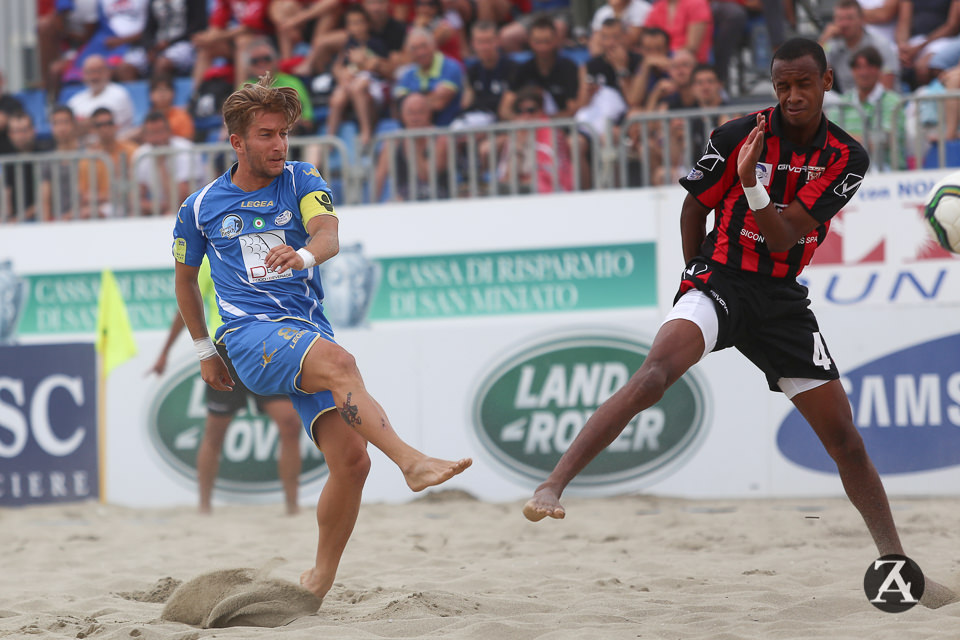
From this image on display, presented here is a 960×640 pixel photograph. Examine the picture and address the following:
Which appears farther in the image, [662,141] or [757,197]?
[662,141]

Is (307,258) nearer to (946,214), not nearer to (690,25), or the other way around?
(946,214)

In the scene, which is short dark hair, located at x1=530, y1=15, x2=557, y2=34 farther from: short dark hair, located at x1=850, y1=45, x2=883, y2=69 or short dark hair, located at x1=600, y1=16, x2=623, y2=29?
short dark hair, located at x1=850, y1=45, x2=883, y2=69

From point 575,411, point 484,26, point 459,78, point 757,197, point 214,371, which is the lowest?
point 575,411

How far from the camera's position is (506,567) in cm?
578

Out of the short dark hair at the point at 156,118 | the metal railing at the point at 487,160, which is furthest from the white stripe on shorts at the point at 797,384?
the short dark hair at the point at 156,118

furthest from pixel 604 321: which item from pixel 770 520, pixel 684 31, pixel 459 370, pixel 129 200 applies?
pixel 129 200

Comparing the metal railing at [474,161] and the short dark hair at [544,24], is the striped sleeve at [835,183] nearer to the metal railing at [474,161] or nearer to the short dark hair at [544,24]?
the metal railing at [474,161]

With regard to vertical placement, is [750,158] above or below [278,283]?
above

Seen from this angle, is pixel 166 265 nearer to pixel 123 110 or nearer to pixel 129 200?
pixel 129 200

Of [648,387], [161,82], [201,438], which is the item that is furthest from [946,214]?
[161,82]

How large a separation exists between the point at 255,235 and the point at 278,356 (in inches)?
20.3

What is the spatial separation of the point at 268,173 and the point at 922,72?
6.84m

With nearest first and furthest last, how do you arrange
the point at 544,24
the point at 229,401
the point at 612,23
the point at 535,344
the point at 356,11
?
the point at 229,401, the point at 535,344, the point at 612,23, the point at 544,24, the point at 356,11

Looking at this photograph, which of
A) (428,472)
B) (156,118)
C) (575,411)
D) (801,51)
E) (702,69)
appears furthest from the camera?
(156,118)
